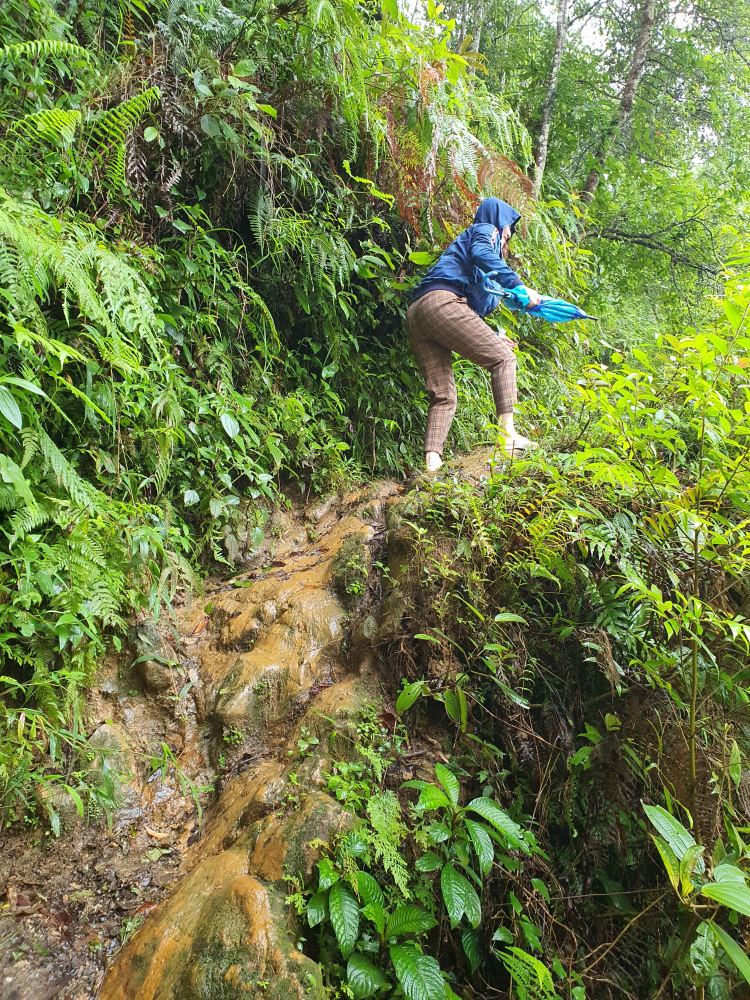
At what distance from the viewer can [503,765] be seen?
2484 mm

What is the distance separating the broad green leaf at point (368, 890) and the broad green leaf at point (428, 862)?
0.17 m

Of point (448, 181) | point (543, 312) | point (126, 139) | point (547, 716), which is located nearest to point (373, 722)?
point (547, 716)

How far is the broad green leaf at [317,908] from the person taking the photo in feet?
6.21

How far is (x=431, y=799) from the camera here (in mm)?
2021

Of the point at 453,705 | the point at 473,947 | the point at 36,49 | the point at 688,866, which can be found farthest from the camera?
the point at 36,49

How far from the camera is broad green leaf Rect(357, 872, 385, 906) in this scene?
76.1 inches

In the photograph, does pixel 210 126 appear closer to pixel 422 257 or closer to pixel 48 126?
pixel 48 126

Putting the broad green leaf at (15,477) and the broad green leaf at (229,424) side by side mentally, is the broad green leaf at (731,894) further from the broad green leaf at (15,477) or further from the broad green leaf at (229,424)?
the broad green leaf at (229,424)

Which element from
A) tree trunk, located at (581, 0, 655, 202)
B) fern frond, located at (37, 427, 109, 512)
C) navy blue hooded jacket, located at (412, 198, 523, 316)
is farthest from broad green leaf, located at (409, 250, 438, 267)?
tree trunk, located at (581, 0, 655, 202)

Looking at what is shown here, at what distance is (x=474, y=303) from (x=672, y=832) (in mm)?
3383

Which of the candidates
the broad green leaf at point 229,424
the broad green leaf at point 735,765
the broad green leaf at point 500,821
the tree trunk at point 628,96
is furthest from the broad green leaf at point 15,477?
the tree trunk at point 628,96

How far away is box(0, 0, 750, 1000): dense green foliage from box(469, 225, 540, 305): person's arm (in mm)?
892

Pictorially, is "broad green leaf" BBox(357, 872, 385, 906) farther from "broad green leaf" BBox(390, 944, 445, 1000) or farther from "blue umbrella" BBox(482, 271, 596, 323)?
"blue umbrella" BBox(482, 271, 596, 323)

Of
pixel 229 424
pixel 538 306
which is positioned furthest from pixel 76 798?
pixel 538 306
